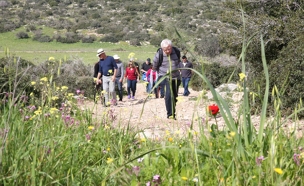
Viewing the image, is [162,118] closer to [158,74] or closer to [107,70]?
[158,74]

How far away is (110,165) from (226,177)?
97 centimetres

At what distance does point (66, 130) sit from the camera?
4.14 metres

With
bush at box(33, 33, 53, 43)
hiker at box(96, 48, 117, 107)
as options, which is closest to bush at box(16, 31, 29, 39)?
bush at box(33, 33, 53, 43)

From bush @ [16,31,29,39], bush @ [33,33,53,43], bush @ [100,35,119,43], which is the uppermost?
bush @ [16,31,29,39]

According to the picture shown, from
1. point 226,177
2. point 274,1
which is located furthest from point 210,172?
point 274,1

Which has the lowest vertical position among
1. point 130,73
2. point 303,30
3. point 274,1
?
point 130,73

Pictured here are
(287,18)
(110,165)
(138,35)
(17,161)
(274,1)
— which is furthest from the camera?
(138,35)

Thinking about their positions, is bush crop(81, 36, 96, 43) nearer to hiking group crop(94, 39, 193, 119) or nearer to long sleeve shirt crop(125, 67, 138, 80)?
hiking group crop(94, 39, 193, 119)

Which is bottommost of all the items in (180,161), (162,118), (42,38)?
(162,118)

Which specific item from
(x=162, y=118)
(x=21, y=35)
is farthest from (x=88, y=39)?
(x=162, y=118)

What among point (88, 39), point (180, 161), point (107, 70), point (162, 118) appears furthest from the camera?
point (88, 39)

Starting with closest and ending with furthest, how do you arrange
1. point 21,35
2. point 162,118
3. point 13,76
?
point 13,76
point 162,118
point 21,35

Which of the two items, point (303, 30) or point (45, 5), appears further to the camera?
point (45, 5)

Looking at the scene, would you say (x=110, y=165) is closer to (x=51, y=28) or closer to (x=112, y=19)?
(x=51, y=28)
